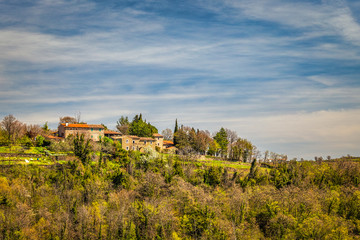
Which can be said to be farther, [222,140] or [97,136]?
[222,140]

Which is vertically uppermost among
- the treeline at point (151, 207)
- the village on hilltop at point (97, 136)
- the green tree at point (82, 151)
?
the village on hilltop at point (97, 136)

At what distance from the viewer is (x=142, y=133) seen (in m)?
113

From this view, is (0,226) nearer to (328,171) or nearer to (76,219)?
(76,219)

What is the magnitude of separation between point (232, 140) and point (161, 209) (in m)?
90.2

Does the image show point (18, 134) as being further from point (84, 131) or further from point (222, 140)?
point (222, 140)

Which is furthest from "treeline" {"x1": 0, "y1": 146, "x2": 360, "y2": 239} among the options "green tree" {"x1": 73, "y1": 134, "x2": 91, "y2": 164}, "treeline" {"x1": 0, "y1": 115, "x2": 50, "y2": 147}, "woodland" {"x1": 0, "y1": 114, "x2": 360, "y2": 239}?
"treeline" {"x1": 0, "y1": 115, "x2": 50, "y2": 147}

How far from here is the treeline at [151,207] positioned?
50.2 meters

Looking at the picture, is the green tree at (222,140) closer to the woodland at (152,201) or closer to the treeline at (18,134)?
the woodland at (152,201)

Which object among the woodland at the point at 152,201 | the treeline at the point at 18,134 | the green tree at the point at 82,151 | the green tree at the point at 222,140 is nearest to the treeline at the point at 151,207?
the woodland at the point at 152,201

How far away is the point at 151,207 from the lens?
5422cm

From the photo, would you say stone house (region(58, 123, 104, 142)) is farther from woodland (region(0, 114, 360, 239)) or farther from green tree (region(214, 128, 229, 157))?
green tree (region(214, 128, 229, 157))

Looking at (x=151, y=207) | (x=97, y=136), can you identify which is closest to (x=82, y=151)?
(x=97, y=136)

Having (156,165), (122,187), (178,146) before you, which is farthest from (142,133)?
(122,187)

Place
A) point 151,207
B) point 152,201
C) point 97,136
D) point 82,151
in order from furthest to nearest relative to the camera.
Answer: point 97,136 < point 82,151 < point 152,201 < point 151,207
